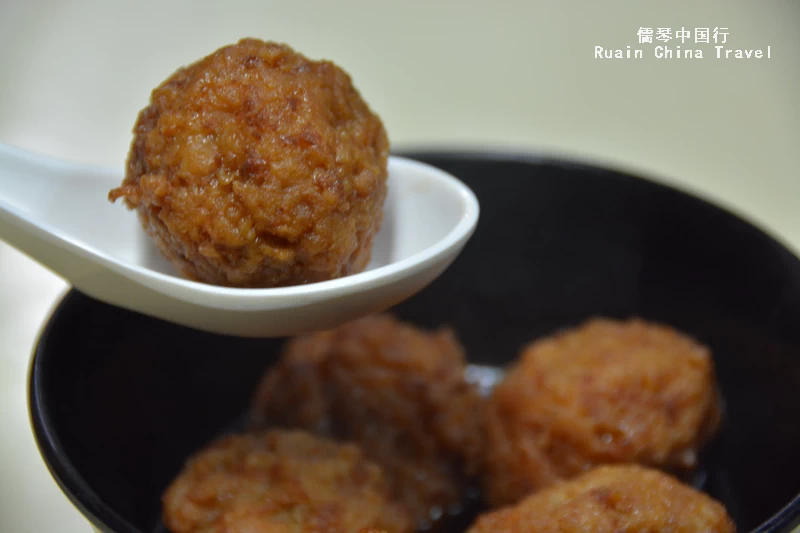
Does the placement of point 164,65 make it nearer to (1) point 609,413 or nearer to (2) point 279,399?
(2) point 279,399

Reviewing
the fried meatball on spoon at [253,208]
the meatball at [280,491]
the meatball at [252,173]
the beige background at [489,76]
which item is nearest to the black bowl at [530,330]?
the meatball at [280,491]

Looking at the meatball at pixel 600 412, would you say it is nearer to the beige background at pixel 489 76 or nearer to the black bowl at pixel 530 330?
the black bowl at pixel 530 330

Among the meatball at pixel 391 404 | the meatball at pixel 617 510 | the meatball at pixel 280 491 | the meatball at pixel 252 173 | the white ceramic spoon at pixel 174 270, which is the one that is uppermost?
the meatball at pixel 252 173

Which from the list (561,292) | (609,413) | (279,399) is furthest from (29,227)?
(561,292)

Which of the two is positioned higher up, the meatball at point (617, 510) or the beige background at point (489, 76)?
the beige background at point (489, 76)

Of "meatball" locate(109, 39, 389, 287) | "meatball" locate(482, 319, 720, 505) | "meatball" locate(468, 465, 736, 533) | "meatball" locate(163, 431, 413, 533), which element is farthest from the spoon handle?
"meatball" locate(482, 319, 720, 505)

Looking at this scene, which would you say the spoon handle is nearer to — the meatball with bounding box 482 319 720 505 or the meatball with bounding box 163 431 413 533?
the meatball with bounding box 163 431 413 533

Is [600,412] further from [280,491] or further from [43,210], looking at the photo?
[43,210]
